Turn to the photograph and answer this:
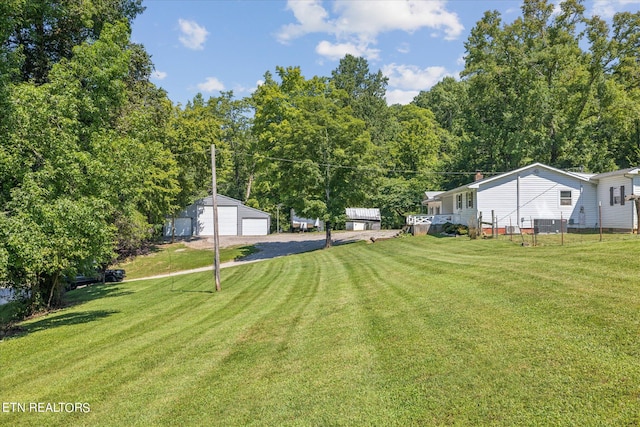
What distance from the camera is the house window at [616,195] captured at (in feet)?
86.4

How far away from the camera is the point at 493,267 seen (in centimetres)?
1227

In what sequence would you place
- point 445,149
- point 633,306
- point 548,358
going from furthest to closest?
point 445,149 < point 633,306 < point 548,358

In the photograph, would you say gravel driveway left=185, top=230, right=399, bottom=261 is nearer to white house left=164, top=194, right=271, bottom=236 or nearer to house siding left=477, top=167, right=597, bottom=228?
white house left=164, top=194, right=271, bottom=236

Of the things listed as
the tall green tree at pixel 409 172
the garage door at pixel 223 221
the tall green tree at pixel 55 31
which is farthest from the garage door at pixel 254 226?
the tall green tree at pixel 55 31

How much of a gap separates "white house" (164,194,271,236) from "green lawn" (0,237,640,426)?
3890 centimetres

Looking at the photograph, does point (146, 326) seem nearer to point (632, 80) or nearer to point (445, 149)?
point (632, 80)

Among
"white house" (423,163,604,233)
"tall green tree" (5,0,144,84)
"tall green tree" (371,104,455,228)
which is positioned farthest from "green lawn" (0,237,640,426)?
"tall green tree" (371,104,455,228)

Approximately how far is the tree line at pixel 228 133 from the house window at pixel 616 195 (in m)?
13.1

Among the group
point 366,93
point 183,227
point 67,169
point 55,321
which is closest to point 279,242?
point 183,227

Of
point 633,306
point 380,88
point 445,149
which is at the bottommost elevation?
point 633,306

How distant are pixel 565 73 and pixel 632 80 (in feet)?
24.7

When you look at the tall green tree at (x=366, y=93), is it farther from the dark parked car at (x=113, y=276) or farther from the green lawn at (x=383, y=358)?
the green lawn at (x=383, y=358)

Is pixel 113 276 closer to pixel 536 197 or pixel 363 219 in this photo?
pixel 536 197

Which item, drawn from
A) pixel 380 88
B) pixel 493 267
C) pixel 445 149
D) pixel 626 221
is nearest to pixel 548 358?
pixel 493 267
